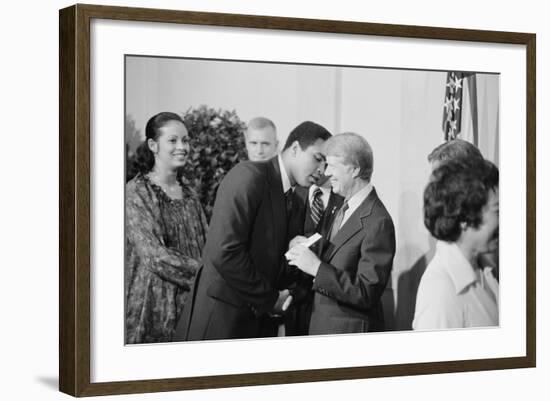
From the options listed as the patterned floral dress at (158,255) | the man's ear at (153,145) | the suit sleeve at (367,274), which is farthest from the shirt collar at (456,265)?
the man's ear at (153,145)

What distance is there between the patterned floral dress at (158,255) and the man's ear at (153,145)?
8 centimetres

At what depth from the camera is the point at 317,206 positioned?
3953 mm

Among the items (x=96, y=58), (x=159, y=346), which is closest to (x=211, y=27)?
(x=96, y=58)

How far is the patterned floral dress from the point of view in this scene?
3697 mm

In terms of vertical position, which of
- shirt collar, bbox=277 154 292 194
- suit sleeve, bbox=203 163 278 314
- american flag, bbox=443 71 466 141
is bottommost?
suit sleeve, bbox=203 163 278 314

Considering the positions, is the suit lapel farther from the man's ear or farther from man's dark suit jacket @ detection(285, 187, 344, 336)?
the man's ear

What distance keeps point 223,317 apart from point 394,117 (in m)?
0.84

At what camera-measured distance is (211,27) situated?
376 cm

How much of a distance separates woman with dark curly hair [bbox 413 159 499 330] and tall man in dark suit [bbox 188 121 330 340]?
0.47 meters

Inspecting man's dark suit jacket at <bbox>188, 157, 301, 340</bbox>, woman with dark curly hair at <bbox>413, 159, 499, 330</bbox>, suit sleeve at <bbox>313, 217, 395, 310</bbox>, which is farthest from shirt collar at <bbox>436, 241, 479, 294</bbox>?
man's dark suit jacket at <bbox>188, 157, 301, 340</bbox>

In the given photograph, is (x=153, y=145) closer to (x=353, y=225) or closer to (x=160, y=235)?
(x=160, y=235)

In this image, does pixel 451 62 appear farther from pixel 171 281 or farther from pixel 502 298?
pixel 171 281

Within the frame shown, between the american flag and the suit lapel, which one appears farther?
the american flag

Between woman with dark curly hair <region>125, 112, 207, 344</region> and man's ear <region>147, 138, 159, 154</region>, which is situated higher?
man's ear <region>147, 138, 159, 154</region>
